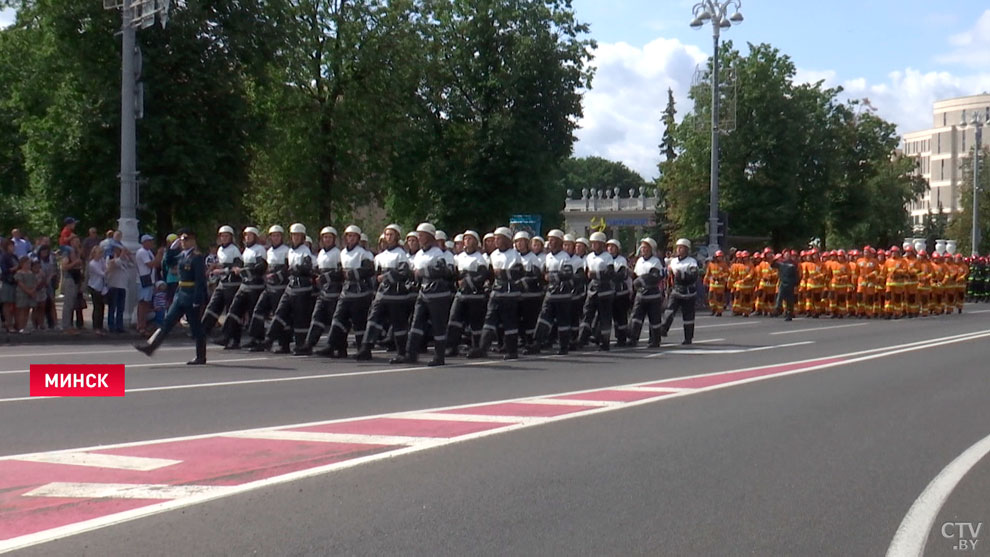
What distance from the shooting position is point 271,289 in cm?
1783

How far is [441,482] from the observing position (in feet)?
26.3

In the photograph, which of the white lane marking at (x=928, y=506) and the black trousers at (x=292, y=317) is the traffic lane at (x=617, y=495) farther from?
the black trousers at (x=292, y=317)

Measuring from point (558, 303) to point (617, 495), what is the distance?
11.1 m

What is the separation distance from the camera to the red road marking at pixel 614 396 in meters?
12.6

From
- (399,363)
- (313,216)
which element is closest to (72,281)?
(399,363)

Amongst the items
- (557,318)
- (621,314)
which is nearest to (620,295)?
(621,314)

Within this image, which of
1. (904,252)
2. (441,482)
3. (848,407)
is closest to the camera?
(441,482)

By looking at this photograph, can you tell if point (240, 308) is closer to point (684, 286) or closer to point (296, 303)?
point (296, 303)

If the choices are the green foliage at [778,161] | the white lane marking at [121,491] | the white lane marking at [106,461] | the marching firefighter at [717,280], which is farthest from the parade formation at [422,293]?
the green foliage at [778,161]

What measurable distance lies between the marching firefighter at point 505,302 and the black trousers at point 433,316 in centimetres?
126

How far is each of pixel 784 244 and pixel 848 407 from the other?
4943 cm

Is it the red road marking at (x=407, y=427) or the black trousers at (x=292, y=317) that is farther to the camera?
the black trousers at (x=292, y=317)

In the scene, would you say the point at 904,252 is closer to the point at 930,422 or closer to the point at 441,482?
the point at 930,422

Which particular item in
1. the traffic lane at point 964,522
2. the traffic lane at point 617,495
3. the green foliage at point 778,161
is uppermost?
the green foliage at point 778,161
